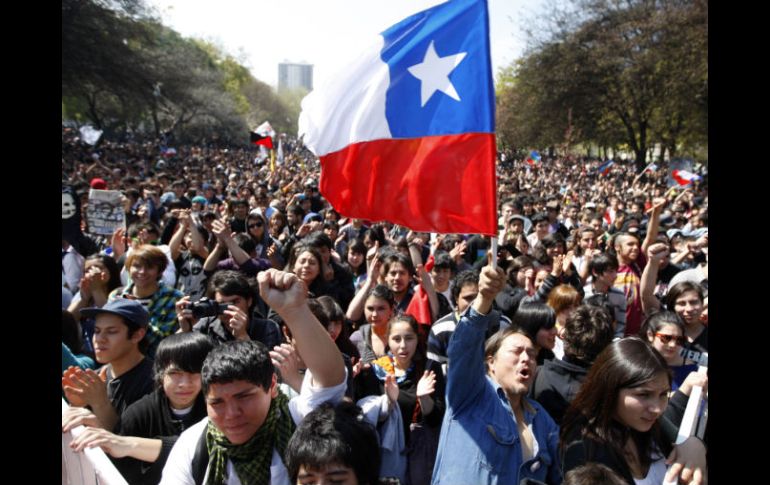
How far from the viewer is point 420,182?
10.2ft

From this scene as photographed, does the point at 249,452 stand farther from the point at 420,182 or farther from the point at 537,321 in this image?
the point at 537,321

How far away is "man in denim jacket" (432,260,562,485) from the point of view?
8.20 ft

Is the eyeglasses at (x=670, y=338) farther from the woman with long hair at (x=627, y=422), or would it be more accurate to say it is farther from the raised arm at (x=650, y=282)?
the raised arm at (x=650, y=282)

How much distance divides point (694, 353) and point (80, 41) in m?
31.5

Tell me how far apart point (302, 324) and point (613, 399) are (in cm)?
127

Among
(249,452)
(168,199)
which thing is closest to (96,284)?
(249,452)

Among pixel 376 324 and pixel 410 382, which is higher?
pixel 376 324

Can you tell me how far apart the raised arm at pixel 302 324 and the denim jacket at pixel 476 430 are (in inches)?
20.7

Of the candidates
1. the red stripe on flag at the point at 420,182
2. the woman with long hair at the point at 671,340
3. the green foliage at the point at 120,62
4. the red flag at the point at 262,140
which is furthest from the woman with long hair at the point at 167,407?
the green foliage at the point at 120,62

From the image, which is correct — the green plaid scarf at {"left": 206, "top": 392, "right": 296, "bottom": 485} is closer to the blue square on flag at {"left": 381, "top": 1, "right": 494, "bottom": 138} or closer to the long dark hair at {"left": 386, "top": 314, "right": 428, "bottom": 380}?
the long dark hair at {"left": 386, "top": 314, "right": 428, "bottom": 380}

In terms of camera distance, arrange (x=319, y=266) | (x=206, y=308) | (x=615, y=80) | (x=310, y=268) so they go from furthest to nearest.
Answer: (x=615, y=80) < (x=319, y=266) < (x=310, y=268) < (x=206, y=308)

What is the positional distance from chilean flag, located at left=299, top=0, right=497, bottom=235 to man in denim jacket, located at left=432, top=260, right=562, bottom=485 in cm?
47

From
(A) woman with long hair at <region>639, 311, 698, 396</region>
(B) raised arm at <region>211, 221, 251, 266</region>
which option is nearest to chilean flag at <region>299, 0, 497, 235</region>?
(A) woman with long hair at <region>639, 311, 698, 396</region>
